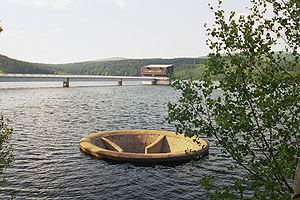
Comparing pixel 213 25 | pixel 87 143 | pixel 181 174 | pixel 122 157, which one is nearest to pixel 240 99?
pixel 213 25

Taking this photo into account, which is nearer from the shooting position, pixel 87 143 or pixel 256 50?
pixel 256 50

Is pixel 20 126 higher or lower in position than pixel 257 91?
lower

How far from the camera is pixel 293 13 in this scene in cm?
676

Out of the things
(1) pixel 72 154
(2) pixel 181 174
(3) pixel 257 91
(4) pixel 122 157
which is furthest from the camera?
(1) pixel 72 154

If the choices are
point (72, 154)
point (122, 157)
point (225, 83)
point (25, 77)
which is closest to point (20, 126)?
point (72, 154)

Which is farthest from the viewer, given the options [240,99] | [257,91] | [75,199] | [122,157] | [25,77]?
[25,77]

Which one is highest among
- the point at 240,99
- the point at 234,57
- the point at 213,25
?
the point at 213,25

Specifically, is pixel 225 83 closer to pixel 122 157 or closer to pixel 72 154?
pixel 122 157

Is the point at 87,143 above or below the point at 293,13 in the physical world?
below

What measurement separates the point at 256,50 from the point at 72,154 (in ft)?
72.7

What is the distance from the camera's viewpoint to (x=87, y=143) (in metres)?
25.7

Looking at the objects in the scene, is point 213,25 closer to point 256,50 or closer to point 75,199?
point 256,50

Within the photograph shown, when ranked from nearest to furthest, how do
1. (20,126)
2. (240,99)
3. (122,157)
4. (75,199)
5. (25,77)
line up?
1. (240,99)
2. (75,199)
3. (122,157)
4. (20,126)
5. (25,77)

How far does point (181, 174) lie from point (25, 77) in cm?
10947
